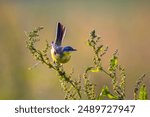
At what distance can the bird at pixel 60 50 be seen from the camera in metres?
0.90

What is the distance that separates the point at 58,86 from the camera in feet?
3.28

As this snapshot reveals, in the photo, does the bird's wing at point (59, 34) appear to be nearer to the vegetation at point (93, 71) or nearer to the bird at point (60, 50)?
the bird at point (60, 50)

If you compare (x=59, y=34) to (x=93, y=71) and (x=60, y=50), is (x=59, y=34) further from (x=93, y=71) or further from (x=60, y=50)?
(x=93, y=71)

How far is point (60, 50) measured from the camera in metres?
0.91

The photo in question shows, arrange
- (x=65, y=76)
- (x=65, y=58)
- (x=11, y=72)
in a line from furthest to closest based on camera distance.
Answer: (x=11, y=72)
(x=65, y=58)
(x=65, y=76)

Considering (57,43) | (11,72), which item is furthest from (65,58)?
(11,72)

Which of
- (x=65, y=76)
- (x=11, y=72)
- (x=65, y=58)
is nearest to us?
(x=65, y=76)

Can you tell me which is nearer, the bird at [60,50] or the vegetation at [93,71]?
the vegetation at [93,71]

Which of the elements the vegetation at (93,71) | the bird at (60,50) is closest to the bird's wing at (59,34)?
the bird at (60,50)

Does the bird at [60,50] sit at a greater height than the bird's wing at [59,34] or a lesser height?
lesser

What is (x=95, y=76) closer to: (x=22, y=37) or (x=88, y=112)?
(x=88, y=112)

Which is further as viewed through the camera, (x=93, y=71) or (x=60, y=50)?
(x=60, y=50)

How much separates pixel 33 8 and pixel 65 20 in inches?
4.5

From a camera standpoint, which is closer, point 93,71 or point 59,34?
point 93,71
